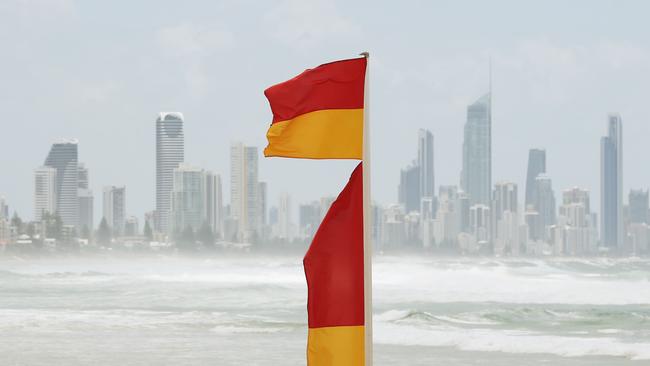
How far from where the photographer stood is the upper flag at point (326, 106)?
604 centimetres

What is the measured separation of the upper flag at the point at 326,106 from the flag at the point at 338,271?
8.8 inches

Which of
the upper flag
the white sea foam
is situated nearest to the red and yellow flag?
the upper flag

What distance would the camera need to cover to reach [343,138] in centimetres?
606

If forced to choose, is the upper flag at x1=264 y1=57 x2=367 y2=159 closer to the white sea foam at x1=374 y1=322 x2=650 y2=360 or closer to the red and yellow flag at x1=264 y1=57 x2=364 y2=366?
the red and yellow flag at x1=264 y1=57 x2=364 y2=366

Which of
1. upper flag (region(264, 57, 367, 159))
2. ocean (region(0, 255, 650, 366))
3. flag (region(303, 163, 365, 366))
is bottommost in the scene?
ocean (region(0, 255, 650, 366))

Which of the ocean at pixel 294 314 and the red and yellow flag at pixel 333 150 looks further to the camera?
the ocean at pixel 294 314

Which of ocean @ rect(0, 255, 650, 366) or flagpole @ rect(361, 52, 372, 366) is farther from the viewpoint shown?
ocean @ rect(0, 255, 650, 366)

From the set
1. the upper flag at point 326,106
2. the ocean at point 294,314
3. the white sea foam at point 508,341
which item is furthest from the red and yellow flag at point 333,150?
the white sea foam at point 508,341

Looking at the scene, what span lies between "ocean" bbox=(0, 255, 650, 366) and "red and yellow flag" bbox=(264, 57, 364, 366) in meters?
11.5

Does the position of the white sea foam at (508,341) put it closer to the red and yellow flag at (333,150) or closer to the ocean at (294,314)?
the ocean at (294,314)

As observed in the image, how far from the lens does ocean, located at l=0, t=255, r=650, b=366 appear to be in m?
20.4

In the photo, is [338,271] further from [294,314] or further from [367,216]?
[294,314]

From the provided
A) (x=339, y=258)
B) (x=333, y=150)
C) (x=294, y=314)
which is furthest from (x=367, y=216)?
(x=294, y=314)

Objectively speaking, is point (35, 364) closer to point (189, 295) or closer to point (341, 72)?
point (341, 72)
